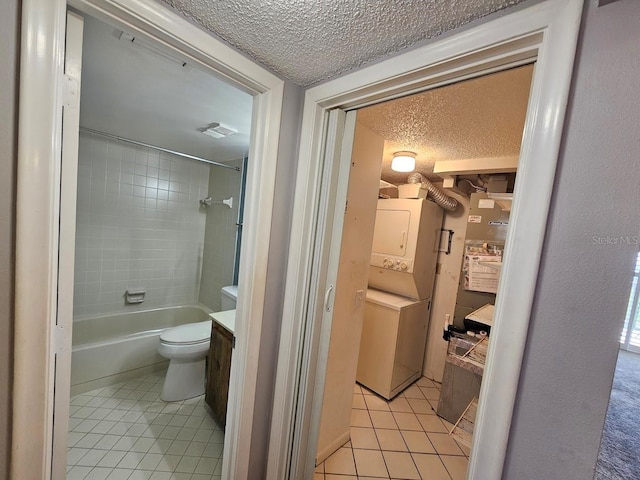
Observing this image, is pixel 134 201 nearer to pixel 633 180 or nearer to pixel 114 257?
pixel 114 257

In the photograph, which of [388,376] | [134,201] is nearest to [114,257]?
[134,201]

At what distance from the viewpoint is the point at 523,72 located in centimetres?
96

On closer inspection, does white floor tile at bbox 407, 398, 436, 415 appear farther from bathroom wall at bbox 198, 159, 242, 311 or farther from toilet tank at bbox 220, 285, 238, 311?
bathroom wall at bbox 198, 159, 242, 311

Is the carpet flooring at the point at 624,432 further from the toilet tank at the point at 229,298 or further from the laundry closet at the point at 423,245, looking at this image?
the toilet tank at the point at 229,298

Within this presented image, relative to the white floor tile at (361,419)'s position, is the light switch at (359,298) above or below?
above

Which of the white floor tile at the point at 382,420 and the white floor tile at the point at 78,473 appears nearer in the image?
the white floor tile at the point at 78,473

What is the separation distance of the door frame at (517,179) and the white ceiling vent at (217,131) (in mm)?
1108

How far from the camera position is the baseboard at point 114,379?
2.01 metres

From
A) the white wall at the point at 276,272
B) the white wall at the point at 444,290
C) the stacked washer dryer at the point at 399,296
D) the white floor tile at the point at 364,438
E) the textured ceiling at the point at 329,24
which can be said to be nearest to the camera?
the textured ceiling at the point at 329,24

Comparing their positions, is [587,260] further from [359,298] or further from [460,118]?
[359,298]

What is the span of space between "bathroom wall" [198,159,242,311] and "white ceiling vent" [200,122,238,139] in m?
0.79

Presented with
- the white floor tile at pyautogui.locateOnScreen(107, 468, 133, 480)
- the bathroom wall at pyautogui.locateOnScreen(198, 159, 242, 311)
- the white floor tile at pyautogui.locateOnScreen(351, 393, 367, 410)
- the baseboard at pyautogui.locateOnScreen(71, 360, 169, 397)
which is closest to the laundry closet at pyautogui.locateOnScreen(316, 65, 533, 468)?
the white floor tile at pyautogui.locateOnScreen(351, 393, 367, 410)

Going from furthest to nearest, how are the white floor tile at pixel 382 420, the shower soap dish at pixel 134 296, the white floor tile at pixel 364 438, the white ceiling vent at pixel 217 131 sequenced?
the shower soap dish at pixel 134 296
the white floor tile at pixel 382 420
the white ceiling vent at pixel 217 131
the white floor tile at pixel 364 438

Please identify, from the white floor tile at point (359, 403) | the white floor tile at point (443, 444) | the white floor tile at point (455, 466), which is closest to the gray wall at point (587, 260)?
the white floor tile at point (455, 466)
